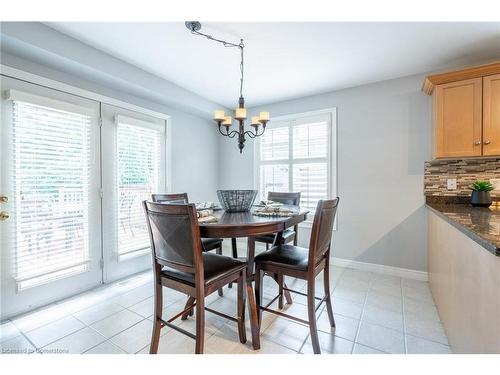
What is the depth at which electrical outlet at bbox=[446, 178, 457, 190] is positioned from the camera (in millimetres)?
2525

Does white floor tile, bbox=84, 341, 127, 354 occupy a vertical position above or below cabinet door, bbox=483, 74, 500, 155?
below

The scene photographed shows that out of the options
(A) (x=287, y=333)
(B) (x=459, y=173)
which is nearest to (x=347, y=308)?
(A) (x=287, y=333)

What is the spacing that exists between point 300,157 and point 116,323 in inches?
113

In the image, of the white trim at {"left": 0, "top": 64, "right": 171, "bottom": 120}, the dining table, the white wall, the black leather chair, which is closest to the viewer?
the dining table

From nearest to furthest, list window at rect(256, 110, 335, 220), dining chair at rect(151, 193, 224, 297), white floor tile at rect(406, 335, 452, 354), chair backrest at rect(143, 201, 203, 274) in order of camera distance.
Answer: chair backrest at rect(143, 201, 203, 274) < white floor tile at rect(406, 335, 452, 354) < dining chair at rect(151, 193, 224, 297) < window at rect(256, 110, 335, 220)

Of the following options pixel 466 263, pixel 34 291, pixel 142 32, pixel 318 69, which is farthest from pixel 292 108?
pixel 34 291

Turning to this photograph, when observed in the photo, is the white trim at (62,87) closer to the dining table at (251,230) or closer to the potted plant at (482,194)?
the dining table at (251,230)

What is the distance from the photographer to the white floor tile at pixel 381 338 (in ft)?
5.26

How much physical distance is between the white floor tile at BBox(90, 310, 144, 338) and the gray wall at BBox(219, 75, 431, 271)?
2.53m

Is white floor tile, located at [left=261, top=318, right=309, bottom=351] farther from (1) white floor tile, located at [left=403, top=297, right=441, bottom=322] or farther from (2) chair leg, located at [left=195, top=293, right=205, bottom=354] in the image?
(1) white floor tile, located at [left=403, top=297, right=441, bottom=322]

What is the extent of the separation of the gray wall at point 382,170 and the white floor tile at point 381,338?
50.5 inches

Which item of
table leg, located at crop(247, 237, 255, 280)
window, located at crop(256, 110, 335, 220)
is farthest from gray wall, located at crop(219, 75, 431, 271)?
table leg, located at crop(247, 237, 255, 280)
